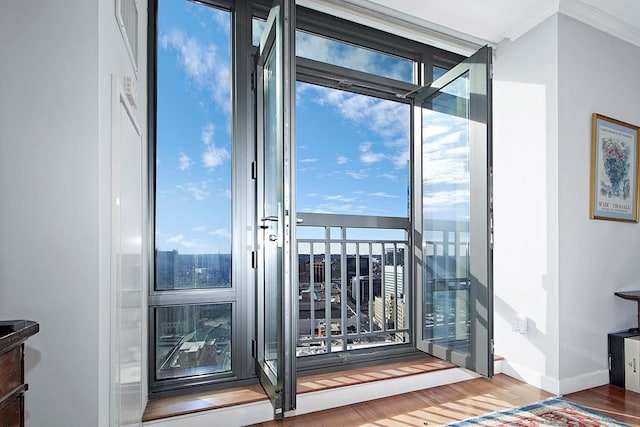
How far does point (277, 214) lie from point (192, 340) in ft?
3.25

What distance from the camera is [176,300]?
2.18 m

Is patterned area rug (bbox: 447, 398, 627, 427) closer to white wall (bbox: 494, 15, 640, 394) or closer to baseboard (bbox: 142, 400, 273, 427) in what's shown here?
white wall (bbox: 494, 15, 640, 394)

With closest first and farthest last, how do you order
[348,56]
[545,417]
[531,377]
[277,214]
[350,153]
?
1. [277,214]
2. [545,417]
3. [531,377]
4. [348,56]
5. [350,153]

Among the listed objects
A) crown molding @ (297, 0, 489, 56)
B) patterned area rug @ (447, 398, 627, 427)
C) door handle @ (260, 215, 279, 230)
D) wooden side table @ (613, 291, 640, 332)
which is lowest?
patterned area rug @ (447, 398, 627, 427)

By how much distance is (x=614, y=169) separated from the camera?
2809mm

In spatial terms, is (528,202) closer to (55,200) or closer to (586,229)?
(586,229)

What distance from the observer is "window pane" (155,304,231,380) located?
2.18 m

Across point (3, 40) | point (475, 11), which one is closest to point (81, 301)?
point (3, 40)

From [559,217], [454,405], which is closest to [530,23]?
→ [559,217]

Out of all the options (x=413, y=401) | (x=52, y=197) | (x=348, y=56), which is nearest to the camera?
(x=52, y=197)

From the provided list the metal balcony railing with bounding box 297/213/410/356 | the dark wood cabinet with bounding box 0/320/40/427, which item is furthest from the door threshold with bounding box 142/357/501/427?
the dark wood cabinet with bounding box 0/320/40/427

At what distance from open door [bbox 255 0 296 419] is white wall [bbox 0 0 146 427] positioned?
0.83 meters

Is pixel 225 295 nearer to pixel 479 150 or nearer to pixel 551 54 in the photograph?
pixel 479 150

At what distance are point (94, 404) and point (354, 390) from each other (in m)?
1.64
